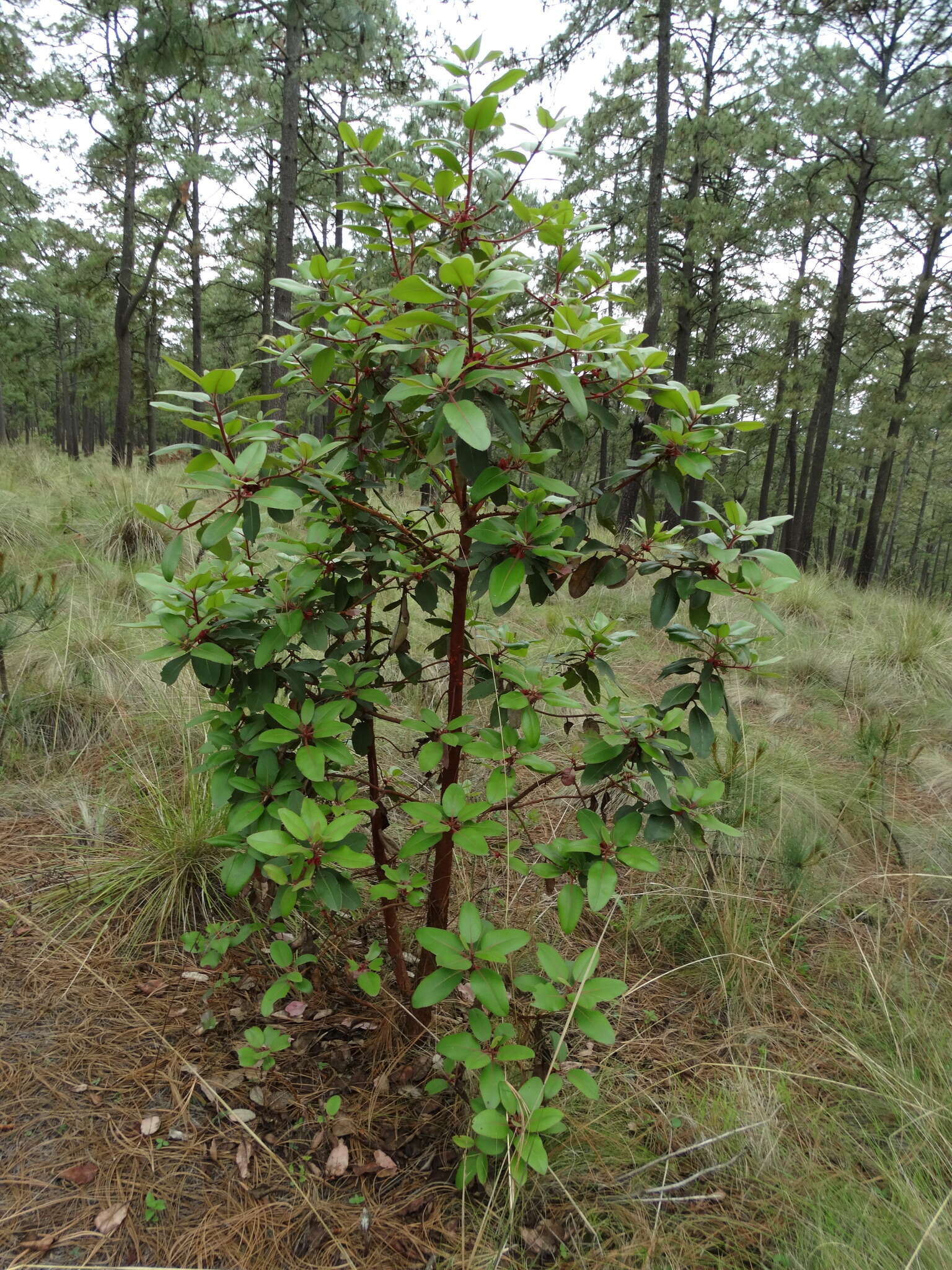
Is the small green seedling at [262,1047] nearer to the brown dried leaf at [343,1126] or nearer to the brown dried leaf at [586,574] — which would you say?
the brown dried leaf at [343,1126]

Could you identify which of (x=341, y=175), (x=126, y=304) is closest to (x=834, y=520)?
(x=341, y=175)

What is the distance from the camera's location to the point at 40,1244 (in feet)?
3.97

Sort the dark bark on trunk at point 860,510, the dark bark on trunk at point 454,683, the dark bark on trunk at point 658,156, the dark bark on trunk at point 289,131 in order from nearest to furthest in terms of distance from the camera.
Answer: the dark bark on trunk at point 454,683 < the dark bark on trunk at point 289,131 < the dark bark on trunk at point 658,156 < the dark bark on trunk at point 860,510

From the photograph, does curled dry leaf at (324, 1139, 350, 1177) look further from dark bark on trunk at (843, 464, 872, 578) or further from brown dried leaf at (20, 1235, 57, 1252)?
dark bark on trunk at (843, 464, 872, 578)

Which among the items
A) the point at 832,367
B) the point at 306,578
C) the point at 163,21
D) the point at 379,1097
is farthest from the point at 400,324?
the point at 832,367

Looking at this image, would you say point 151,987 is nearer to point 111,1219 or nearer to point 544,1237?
point 111,1219

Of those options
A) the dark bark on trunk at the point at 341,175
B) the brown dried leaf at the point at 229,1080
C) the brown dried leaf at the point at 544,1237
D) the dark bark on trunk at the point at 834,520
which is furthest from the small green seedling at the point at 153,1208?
the dark bark on trunk at the point at 834,520

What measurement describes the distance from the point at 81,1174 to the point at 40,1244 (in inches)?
5.3

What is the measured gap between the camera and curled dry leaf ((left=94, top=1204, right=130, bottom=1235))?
1256 mm

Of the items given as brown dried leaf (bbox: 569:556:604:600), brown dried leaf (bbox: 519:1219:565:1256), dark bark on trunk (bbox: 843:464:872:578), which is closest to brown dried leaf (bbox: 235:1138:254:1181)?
brown dried leaf (bbox: 519:1219:565:1256)

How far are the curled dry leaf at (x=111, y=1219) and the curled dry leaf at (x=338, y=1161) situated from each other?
385mm

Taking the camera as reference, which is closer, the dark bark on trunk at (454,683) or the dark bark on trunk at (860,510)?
the dark bark on trunk at (454,683)

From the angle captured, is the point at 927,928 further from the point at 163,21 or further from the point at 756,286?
the point at 756,286

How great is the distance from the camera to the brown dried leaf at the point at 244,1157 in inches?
54.8
